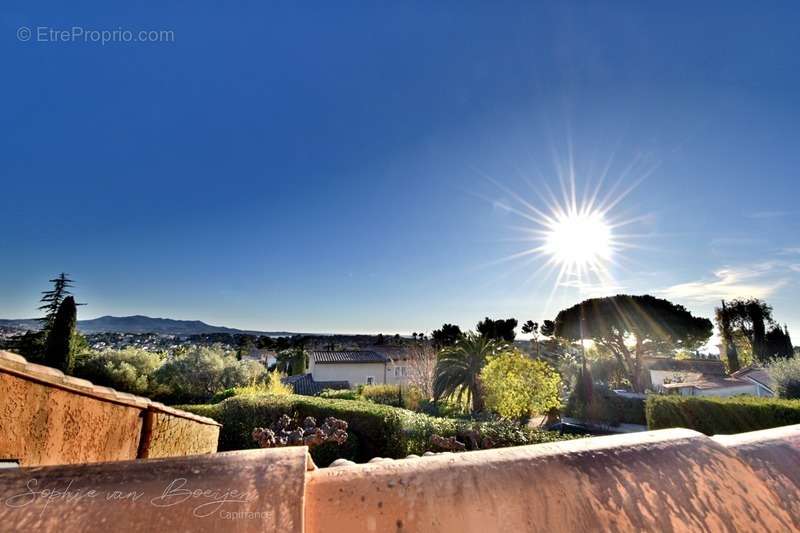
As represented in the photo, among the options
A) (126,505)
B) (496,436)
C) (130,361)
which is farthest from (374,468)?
(130,361)

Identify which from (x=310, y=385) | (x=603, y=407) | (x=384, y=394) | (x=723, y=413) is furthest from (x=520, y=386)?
(x=310, y=385)

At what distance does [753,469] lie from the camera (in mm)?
876

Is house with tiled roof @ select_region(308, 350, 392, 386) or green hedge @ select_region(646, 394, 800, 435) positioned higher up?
green hedge @ select_region(646, 394, 800, 435)

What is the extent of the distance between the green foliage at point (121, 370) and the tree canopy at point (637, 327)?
3125cm

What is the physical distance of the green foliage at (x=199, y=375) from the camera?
20.0 m

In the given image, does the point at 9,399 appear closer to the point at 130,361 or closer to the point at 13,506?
the point at 13,506

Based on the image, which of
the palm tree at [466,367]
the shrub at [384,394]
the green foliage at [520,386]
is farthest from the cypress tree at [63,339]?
the green foliage at [520,386]

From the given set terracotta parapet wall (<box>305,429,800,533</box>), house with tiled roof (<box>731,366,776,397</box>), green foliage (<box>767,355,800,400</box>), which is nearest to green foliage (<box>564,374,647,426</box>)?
green foliage (<box>767,355,800,400</box>)

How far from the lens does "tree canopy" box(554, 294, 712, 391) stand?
2864 cm

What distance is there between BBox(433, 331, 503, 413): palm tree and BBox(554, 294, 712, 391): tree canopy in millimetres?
16733

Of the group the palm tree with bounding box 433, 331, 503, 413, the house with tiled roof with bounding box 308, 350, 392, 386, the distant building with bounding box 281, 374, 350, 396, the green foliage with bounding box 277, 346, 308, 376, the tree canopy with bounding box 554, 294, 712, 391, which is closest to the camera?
the palm tree with bounding box 433, 331, 503, 413

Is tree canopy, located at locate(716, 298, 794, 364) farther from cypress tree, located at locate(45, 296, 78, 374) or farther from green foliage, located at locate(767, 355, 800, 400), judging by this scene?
cypress tree, located at locate(45, 296, 78, 374)

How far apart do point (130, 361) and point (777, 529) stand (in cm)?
2630

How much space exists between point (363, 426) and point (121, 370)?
1578 centimetres
